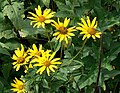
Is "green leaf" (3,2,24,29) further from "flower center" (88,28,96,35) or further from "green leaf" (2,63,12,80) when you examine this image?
"flower center" (88,28,96,35)

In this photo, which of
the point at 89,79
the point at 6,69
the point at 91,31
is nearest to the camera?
the point at 91,31

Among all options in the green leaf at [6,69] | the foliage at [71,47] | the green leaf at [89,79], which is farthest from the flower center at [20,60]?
the green leaf at [6,69]

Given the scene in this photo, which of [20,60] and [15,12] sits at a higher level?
[15,12]

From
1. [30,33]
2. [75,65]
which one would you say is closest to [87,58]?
[75,65]

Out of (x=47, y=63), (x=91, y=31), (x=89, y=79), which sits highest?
(x=91, y=31)

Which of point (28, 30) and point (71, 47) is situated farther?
point (28, 30)

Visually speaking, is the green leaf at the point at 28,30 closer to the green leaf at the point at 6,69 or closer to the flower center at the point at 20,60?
the green leaf at the point at 6,69

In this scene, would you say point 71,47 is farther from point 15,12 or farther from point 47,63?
point 15,12

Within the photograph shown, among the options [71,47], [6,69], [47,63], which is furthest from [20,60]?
[6,69]

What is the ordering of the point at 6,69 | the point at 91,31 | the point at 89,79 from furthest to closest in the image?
the point at 6,69, the point at 89,79, the point at 91,31
